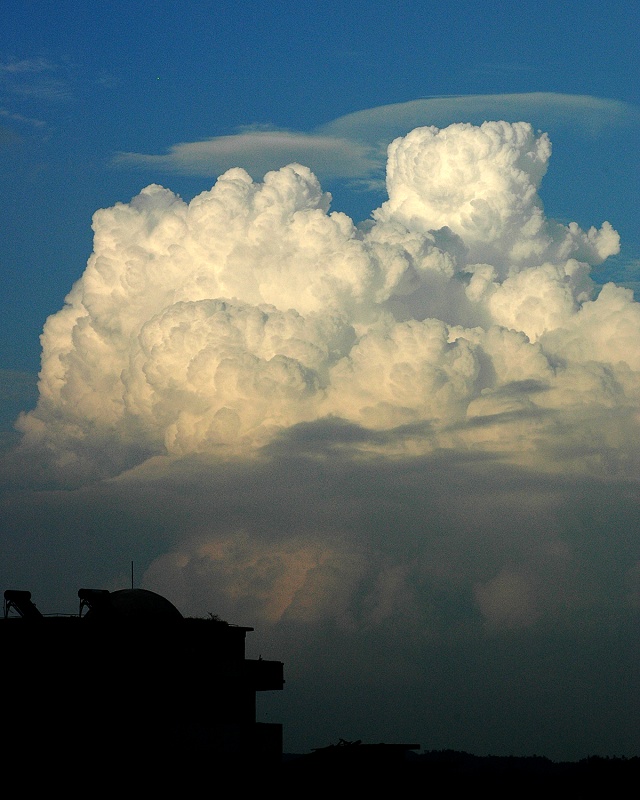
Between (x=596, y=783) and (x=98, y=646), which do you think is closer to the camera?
(x=98, y=646)

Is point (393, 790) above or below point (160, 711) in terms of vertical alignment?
below

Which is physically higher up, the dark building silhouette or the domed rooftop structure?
the domed rooftop structure

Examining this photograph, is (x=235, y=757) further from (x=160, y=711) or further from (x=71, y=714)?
(x=71, y=714)

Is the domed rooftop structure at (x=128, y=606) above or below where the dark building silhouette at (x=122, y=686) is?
above

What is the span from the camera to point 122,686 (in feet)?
288

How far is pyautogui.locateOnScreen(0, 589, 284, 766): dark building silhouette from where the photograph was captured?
277ft

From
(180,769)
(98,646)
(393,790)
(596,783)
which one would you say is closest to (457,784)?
(393,790)

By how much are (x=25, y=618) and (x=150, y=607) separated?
9579 millimetres

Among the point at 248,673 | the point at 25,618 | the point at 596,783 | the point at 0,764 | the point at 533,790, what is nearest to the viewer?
the point at 0,764

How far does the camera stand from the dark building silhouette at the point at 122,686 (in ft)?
277

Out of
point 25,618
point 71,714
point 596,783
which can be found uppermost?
point 25,618

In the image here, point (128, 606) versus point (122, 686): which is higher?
point (128, 606)

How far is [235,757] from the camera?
90.4 m

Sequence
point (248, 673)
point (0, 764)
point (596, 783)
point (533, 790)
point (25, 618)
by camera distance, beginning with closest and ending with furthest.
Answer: point (0, 764), point (25, 618), point (248, 673), point (533, 790), point (596, 783)
